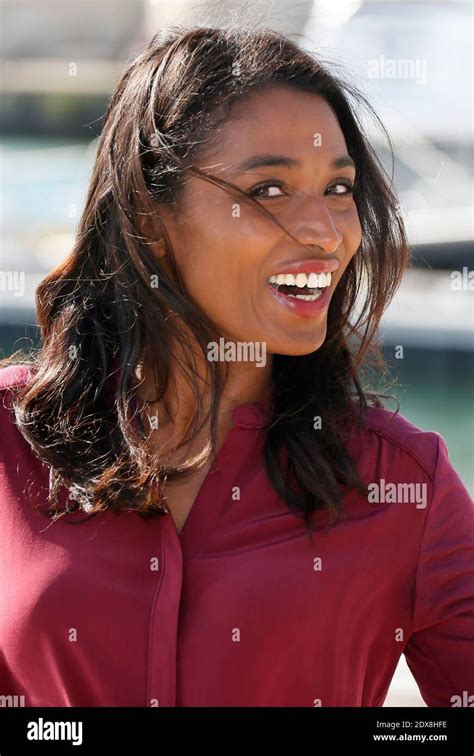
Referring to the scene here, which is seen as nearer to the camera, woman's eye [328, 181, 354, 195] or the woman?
the woman

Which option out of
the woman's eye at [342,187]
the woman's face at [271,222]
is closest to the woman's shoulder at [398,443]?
the woman's face at [271,222]

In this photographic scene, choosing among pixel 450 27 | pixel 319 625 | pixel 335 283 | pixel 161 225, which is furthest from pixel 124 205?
pixel 450 27

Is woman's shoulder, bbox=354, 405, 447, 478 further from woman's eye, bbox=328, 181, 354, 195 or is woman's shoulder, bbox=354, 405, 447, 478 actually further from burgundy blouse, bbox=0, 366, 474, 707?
woman's eye, bbox=328, 181, 354, 195

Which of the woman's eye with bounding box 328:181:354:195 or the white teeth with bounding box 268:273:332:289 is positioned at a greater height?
the woman's eye with bounding box 328:181:354:195

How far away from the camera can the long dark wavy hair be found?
165cm

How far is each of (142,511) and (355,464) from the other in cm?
31

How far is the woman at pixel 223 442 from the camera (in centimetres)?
154

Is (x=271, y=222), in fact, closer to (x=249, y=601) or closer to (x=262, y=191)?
(x=262, y=191)

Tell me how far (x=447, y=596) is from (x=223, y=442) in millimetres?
393

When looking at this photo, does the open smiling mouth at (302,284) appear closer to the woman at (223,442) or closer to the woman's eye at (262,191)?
the woman at (223,442)

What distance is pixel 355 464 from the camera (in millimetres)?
1634

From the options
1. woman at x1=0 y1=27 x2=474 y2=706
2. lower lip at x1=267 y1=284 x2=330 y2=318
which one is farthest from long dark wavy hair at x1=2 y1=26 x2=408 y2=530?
lower lip at x1=267 y1=284 x2=330 y2=318

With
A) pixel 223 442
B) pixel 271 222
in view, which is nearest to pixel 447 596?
pixel 223 442

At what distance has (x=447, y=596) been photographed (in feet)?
5.06
